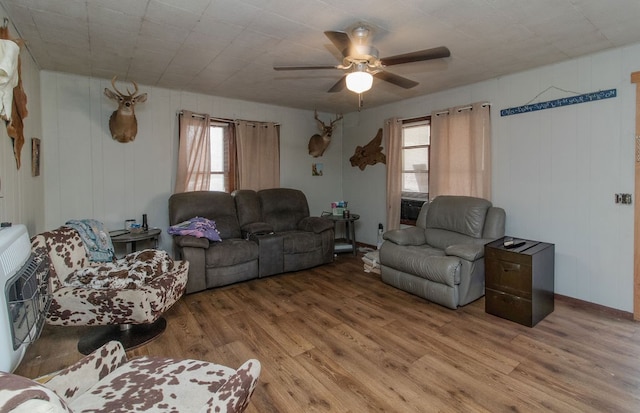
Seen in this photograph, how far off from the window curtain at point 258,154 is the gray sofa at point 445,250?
221 cm

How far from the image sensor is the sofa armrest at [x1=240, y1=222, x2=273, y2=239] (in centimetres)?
430

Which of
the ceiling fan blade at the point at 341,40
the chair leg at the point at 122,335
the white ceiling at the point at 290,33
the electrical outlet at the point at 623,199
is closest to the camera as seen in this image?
the ceiling fan blade at the point at 341,40

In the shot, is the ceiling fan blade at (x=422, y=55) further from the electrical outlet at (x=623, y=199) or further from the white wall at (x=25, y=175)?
the white wall at (x=25, y=175)

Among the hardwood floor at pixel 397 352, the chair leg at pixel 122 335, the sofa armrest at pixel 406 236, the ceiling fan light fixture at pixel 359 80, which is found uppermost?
the ceiling fan light fixture at pixel 359 80

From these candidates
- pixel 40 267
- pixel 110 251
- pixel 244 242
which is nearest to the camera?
pixel 40 267

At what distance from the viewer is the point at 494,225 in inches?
140

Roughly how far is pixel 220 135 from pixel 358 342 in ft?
11.8

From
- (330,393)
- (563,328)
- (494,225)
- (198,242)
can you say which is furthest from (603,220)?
(198,242)

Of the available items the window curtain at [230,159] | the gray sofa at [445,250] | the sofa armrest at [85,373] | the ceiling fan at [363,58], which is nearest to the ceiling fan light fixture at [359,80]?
the ceiling fan at [363,58]

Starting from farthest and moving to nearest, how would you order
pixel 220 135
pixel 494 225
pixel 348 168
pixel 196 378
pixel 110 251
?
pixel 348 168 → pixel 220 135 → pixel 494 225 → pixel 110 251 → pixel 196 378

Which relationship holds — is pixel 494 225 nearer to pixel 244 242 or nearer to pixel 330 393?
pixel 330 393

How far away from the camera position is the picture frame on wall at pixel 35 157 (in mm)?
3000

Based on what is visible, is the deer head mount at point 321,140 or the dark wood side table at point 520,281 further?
the deer head mount at point 321,140

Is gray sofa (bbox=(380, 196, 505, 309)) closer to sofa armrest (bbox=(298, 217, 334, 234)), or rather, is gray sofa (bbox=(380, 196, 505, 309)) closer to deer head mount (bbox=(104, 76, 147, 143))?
sofa armrest (bbox=(298, 217, 334, 234))
